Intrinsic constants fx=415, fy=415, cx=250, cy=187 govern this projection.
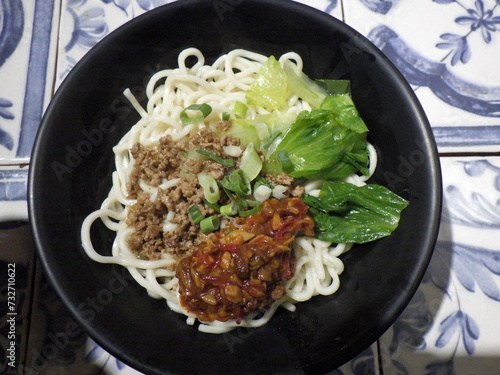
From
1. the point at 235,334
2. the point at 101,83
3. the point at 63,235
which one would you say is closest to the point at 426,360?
the point at 235,334

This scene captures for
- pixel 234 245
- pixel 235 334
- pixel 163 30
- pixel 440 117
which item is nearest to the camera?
pixel 234 245

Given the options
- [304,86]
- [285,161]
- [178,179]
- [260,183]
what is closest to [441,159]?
[304,86]

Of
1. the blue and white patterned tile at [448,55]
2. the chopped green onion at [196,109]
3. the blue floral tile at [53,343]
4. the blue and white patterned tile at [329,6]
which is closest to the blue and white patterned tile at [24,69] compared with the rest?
the blue floral tile at [53,343]

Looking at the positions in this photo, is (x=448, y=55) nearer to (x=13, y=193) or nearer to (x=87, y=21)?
(x=87, y=21)

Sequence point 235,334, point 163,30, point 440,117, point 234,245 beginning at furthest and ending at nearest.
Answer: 1. point 440,117
2. point 163,30
3. point 235,334
4. point 234,245

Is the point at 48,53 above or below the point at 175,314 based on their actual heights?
above

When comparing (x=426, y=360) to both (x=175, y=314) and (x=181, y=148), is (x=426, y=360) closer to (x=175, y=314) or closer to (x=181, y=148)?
(x=175, y=314)

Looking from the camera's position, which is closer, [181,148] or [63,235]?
[63,235]
